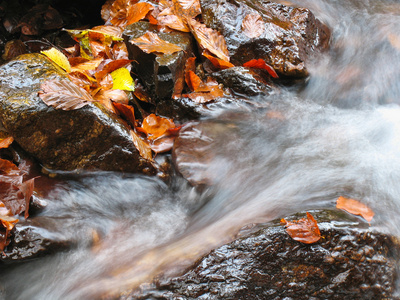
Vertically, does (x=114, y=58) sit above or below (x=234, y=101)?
above

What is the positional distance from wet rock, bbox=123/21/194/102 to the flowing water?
56 cm

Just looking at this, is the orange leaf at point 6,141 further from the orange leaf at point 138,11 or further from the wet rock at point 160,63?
the orange leaf at point 138,11

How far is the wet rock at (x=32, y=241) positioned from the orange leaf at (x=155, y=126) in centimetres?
107

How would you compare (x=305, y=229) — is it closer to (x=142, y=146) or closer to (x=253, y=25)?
(x=142, y=146)

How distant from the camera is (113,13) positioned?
3.85 m

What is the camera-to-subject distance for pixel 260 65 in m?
3.20

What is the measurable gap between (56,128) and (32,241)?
0.78 meters

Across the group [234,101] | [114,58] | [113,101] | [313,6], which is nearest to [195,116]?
[234,101]

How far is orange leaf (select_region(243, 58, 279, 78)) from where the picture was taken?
10.4 feet

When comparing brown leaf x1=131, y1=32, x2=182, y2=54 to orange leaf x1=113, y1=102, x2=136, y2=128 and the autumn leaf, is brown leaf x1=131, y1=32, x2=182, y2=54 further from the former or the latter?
the autumn leaf

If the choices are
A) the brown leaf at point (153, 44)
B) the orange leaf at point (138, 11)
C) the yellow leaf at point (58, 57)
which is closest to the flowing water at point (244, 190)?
the brown leaf at point (153, 44)

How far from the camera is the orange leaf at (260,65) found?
3176 mm

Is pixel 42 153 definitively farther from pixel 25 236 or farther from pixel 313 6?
pixel 313 6

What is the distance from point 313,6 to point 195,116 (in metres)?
2.15
